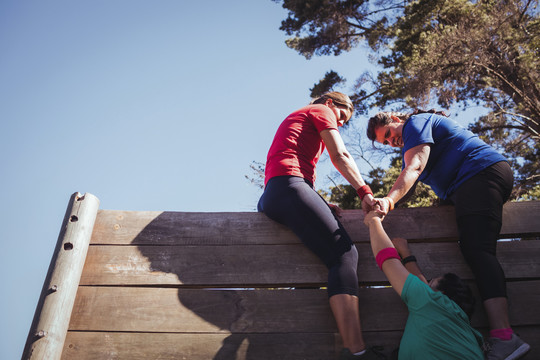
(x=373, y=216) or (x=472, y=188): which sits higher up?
(x=472, y=188)

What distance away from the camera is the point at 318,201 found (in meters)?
2.19

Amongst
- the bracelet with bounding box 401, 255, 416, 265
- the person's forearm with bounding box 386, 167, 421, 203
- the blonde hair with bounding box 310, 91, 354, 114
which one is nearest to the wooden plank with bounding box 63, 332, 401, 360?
the bracelet with bounding box 401, 255, 416, 265

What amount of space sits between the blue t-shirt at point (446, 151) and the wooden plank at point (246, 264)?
16.4 inches

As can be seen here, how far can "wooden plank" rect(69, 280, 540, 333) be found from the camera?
2.04m

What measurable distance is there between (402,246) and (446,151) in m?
0.70

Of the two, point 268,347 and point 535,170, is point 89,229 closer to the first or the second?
point 268,347

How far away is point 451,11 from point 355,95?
2.90 metres

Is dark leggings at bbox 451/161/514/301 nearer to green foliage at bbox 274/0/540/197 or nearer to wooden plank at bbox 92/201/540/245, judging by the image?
wooden plank at bbox 92/201/540/245

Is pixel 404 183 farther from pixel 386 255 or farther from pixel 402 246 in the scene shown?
pixel 386 255

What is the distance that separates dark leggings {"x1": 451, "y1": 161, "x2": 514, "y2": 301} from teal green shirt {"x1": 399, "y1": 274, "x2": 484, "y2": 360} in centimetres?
38

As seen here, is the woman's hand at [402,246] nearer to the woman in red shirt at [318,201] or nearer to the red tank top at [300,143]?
the woman in red shirt at [318,201]

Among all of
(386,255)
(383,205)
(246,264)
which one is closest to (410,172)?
(383,205)

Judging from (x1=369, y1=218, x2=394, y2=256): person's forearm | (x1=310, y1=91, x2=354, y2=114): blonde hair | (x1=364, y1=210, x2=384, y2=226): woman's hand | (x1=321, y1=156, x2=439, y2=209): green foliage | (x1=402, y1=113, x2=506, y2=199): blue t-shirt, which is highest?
(x1=321, y1=156, x2=439, y2=209): green foliage

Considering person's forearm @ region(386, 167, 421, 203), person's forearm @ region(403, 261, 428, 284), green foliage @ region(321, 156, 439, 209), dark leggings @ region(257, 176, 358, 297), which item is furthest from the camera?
green foliage @ region(321, 156, 439, 209)
